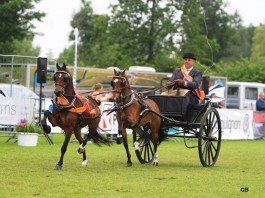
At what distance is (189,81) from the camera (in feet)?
49.3

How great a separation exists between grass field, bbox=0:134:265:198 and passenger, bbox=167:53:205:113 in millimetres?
1439

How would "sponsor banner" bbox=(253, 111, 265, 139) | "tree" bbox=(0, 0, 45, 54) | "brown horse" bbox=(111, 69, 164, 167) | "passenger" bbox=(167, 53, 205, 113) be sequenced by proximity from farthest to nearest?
"tree" bbox=(0, 0, 45, 54) < "sponsor banner" bbox=(253, 111, 265, 139) < "passenger" bbox=(167, 53, 205, 113) < "brown horse" bbox=(111, 69, 164, 167)

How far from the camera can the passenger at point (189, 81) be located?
14.9 m

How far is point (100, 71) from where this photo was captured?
115 ft

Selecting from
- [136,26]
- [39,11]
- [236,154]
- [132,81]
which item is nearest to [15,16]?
[39,11]

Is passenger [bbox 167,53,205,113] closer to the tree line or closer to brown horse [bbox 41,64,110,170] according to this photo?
brown horse [bbox 41,64,110,170]

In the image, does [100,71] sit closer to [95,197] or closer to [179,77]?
[179,77]


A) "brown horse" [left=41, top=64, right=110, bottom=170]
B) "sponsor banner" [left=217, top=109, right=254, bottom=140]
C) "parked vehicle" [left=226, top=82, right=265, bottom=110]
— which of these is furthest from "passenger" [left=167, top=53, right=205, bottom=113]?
"parked vehicle" [left=226, top=82, right=265, bottom=110]

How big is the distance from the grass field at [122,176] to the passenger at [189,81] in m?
1.44

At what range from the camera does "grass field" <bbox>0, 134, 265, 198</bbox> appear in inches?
416

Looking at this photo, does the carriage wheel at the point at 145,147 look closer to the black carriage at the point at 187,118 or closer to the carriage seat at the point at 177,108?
the black carriage at the point at 187,118

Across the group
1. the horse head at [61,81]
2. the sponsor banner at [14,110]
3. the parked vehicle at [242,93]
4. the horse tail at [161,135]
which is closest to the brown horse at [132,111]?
the horse tail at [161,135]

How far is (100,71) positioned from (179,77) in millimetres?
19892

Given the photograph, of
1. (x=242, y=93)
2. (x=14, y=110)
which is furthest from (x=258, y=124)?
(x=242, y=93)
